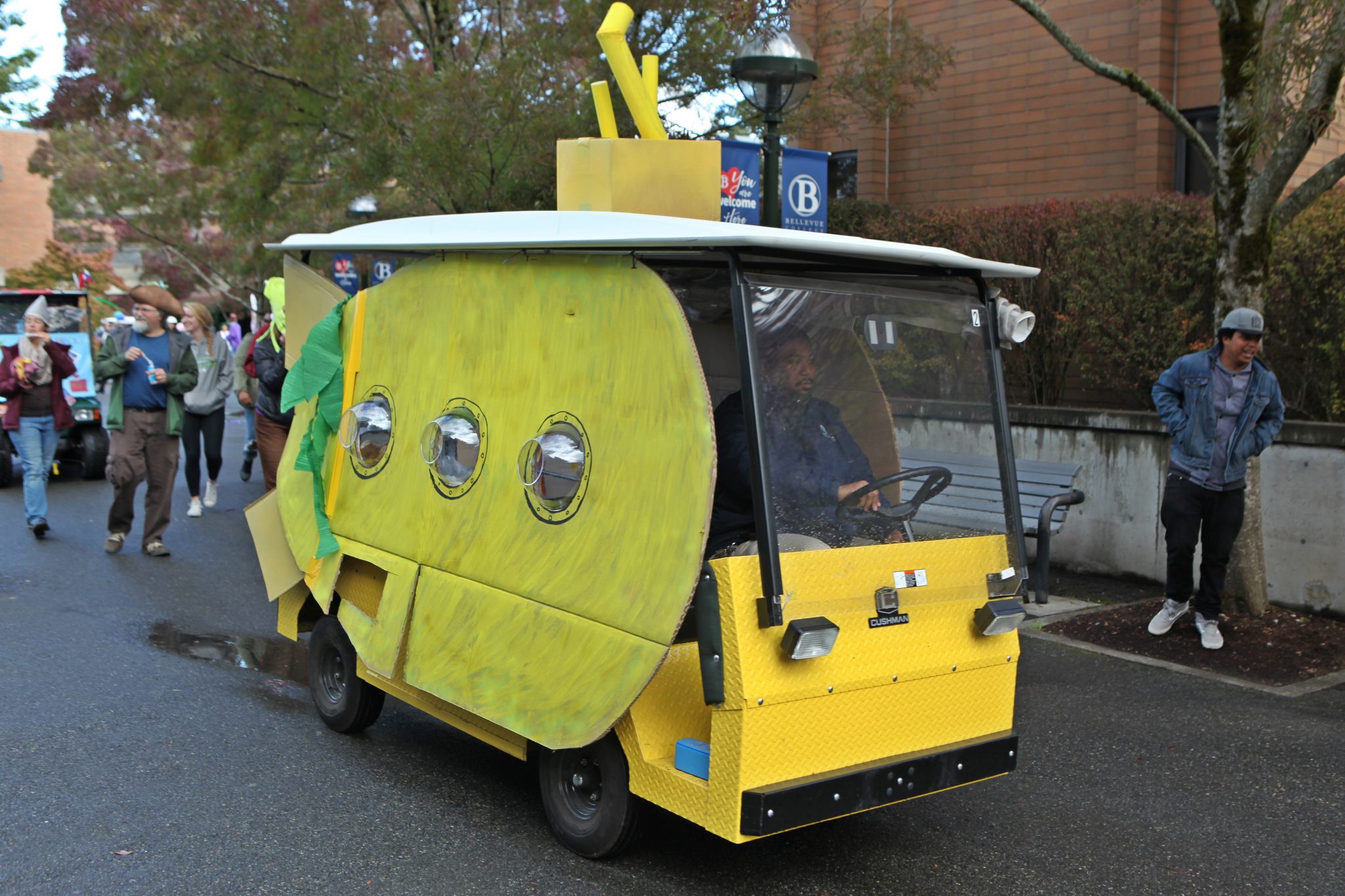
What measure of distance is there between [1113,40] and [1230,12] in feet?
19.8

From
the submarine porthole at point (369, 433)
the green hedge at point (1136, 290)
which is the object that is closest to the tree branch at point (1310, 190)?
the green hedge at point (1136, 290)

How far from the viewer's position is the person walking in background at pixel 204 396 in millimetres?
11023

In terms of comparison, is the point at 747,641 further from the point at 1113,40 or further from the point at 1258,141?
the point at 1113,40

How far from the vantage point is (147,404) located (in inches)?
380

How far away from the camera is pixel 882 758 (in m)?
4.12

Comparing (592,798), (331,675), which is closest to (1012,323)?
(592,798)

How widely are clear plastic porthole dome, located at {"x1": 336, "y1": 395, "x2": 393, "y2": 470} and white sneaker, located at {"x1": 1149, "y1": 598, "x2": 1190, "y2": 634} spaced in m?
4.71

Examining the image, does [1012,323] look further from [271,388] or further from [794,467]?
[271,388]

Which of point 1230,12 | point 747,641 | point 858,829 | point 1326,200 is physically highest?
point 1230,12

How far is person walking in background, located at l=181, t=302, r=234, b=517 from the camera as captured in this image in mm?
11023

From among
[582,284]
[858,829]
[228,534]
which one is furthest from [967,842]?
[228,534]

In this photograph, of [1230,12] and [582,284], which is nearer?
[582,284]

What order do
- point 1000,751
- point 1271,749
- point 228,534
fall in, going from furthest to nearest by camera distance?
point 228,534 → point 1271,749 → point 1000,751

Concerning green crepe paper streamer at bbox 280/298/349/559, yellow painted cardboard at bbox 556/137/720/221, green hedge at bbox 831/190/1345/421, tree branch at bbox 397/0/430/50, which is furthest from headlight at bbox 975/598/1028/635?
tree branch at bbox 397/0/430/50
